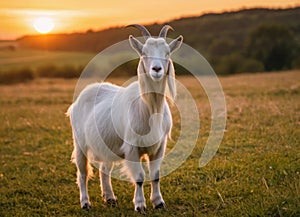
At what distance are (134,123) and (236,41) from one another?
60710mm

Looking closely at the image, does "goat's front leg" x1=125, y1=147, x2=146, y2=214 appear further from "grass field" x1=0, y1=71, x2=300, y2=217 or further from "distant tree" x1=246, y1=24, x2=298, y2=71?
"distant tree" x1=246, y1=24, x2=298, y2=71

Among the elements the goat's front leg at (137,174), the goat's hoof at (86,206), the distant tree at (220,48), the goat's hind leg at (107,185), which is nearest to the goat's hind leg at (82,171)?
the goat's hoof at (86,206)

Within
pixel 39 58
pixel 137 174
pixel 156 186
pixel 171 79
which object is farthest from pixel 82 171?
pixel 39 58

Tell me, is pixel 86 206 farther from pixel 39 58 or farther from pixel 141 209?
pixel 39 58

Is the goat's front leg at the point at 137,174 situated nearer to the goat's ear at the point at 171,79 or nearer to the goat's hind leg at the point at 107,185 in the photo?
the goat's hind leg at the point at 107,185

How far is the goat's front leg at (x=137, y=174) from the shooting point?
248 inches

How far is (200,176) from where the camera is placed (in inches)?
300

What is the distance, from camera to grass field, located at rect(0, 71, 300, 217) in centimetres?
608

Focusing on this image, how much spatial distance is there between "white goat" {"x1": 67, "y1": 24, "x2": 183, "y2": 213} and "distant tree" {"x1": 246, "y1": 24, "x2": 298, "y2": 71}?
4592cm

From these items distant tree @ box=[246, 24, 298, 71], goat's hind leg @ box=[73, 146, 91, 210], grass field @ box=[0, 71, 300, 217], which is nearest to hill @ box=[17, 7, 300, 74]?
distant tree @ box=[246, 24, 298, 71]

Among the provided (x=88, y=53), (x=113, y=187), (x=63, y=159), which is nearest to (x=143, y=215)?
(x=113, y=187)

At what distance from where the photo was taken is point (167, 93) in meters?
6.17

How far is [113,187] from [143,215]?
1.62 m

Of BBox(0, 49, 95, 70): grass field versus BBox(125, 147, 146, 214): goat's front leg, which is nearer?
BBox(125, 147, 146, 214): goat's front leg
